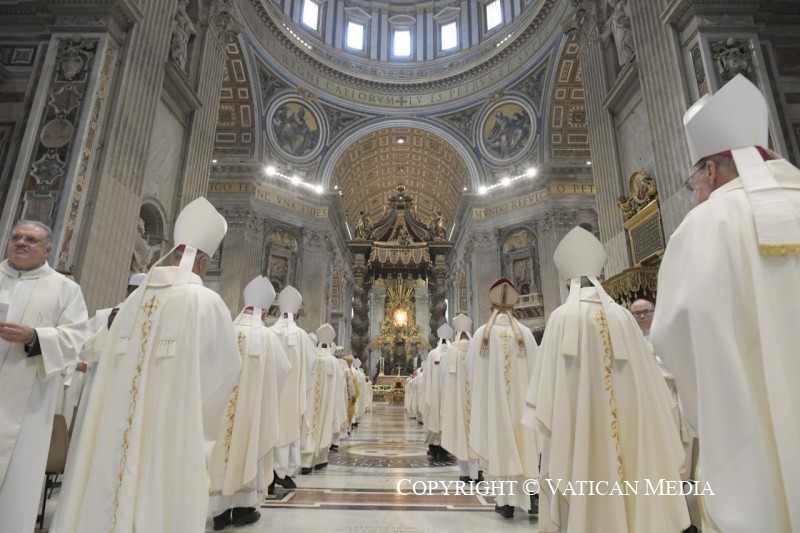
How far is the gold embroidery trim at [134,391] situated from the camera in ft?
5.66

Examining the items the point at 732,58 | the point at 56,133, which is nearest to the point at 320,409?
the point at 56,133

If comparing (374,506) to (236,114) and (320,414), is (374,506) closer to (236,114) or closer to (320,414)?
(320,414)

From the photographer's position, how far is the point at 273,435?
2.99 meters

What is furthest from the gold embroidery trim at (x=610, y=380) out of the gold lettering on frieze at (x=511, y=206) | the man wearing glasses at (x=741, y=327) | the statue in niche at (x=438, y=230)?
the gold lettering on frieze at (x=511, y=206)

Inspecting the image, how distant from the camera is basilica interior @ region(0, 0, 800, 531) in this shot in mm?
4793

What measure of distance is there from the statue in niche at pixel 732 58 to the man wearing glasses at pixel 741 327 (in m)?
4.34

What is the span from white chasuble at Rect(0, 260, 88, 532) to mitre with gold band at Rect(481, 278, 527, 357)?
2.69 m

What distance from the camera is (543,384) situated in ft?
7.58

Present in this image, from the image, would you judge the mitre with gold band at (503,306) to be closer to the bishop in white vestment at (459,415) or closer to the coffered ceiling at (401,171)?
the bishop in white vestment at (459,415)

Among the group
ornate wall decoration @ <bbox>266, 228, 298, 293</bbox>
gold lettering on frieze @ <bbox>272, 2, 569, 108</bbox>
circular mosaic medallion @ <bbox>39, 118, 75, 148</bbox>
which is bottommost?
circular mosaic medallion @ <bbox>39, 118, 75, 148</bbox>

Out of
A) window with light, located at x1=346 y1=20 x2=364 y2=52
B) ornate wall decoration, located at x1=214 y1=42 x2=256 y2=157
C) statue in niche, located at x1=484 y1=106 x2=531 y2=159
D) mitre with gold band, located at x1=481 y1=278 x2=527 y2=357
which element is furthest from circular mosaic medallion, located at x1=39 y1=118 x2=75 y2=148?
window with light, located at x1=346 y1=20 x2=364 y2=52

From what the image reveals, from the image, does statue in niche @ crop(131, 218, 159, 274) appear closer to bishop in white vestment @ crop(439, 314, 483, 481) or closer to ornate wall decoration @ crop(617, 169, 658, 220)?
bishop in white vestment @ crop(439, 314, 483, 481)

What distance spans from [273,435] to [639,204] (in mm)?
5667

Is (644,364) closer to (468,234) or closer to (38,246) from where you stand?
(38,246)
